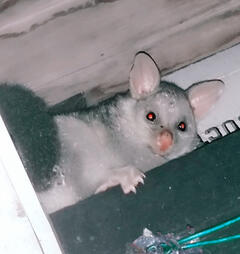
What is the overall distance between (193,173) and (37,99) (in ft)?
2.36

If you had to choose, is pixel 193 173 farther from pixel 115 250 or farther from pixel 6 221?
pixel 6 221

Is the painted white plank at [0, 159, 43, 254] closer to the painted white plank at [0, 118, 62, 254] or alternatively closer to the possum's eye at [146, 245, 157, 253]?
the painted white plank at [0, 118, 62, 254]

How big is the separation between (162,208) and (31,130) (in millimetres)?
454

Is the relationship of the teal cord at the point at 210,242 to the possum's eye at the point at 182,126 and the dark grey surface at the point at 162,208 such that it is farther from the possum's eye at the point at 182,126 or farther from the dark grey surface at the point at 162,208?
the possum's eye at the point at 182,126

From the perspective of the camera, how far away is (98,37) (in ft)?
6.00

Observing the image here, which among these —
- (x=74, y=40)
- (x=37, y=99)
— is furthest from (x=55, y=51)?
(x=37, y=99)

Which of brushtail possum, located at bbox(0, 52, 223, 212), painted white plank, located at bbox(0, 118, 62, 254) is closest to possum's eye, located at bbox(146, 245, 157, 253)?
painted white plank, located at bbox(0, 118, 62, 254)

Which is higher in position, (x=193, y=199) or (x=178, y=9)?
(x=178, y=9)

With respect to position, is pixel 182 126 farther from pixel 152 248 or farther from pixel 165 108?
pixel 152 248

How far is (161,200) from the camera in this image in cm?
126

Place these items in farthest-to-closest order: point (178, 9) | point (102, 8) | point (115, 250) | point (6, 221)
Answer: point (178, 9) < point (102, 8) < point (115, 250) < point (6, 221)

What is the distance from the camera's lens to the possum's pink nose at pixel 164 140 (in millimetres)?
1779

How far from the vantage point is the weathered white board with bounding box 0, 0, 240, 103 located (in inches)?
64.0

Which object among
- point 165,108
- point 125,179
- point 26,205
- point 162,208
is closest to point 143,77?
point 165,108
